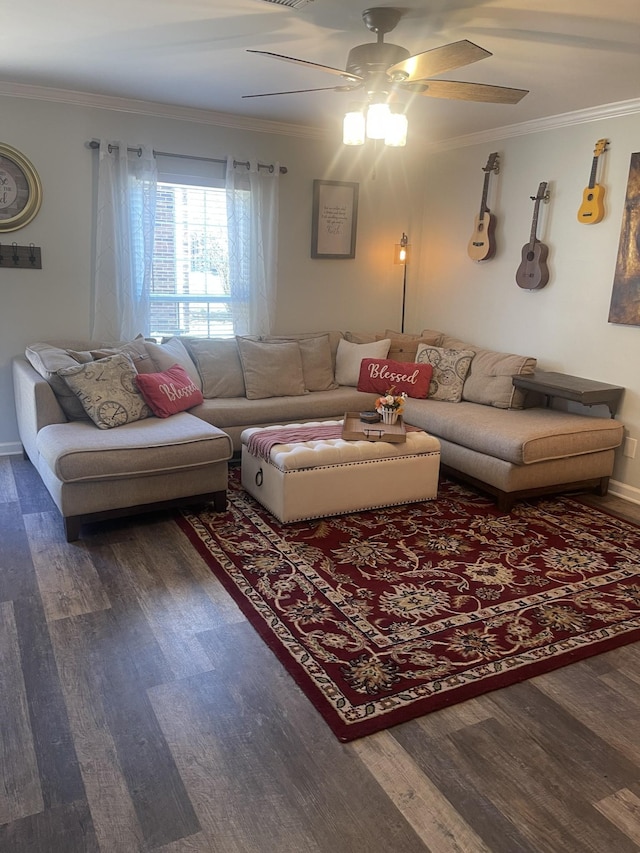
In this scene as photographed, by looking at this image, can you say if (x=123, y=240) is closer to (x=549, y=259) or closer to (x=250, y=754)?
(x=549, y=259)

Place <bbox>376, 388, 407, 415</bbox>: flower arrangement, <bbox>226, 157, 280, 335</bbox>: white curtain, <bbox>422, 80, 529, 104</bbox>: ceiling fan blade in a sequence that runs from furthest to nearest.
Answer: <bbox>226, 157, 280, 335</bbox>: white curtain < <bbox>376, 388, 407, 415</bbox>: flower arrangement < <bbox>422, 80, 529, 104</bbox>: ceiling fan blade

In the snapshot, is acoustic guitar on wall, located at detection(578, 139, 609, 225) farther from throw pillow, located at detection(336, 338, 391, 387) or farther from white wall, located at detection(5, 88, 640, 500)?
throw pillow, located at detection(336, 338, 391, 387)

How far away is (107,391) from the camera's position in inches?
140

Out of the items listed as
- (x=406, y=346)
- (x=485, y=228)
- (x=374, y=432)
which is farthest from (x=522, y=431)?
(x=485, y=228)

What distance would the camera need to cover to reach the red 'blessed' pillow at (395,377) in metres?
4.68

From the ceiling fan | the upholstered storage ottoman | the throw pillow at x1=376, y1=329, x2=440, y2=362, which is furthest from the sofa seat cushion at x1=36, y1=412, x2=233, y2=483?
the throw pillow at x1=376, y1=329, x2=440, y2=362

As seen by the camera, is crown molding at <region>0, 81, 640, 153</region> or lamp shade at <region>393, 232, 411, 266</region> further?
lamp shade at <region>393, 232, 411, 266</region>

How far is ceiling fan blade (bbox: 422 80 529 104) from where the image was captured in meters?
2.75

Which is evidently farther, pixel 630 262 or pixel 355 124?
pixel 630 262

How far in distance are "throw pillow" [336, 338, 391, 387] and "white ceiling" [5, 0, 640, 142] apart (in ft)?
5.58

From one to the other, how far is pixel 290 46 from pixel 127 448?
7.00 feet

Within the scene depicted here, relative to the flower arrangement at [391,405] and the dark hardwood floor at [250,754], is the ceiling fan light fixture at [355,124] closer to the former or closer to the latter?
the flower arrangement at [391,405]

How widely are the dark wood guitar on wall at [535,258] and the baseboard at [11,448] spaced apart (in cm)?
385

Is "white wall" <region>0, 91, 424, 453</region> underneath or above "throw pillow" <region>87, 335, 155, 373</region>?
above
